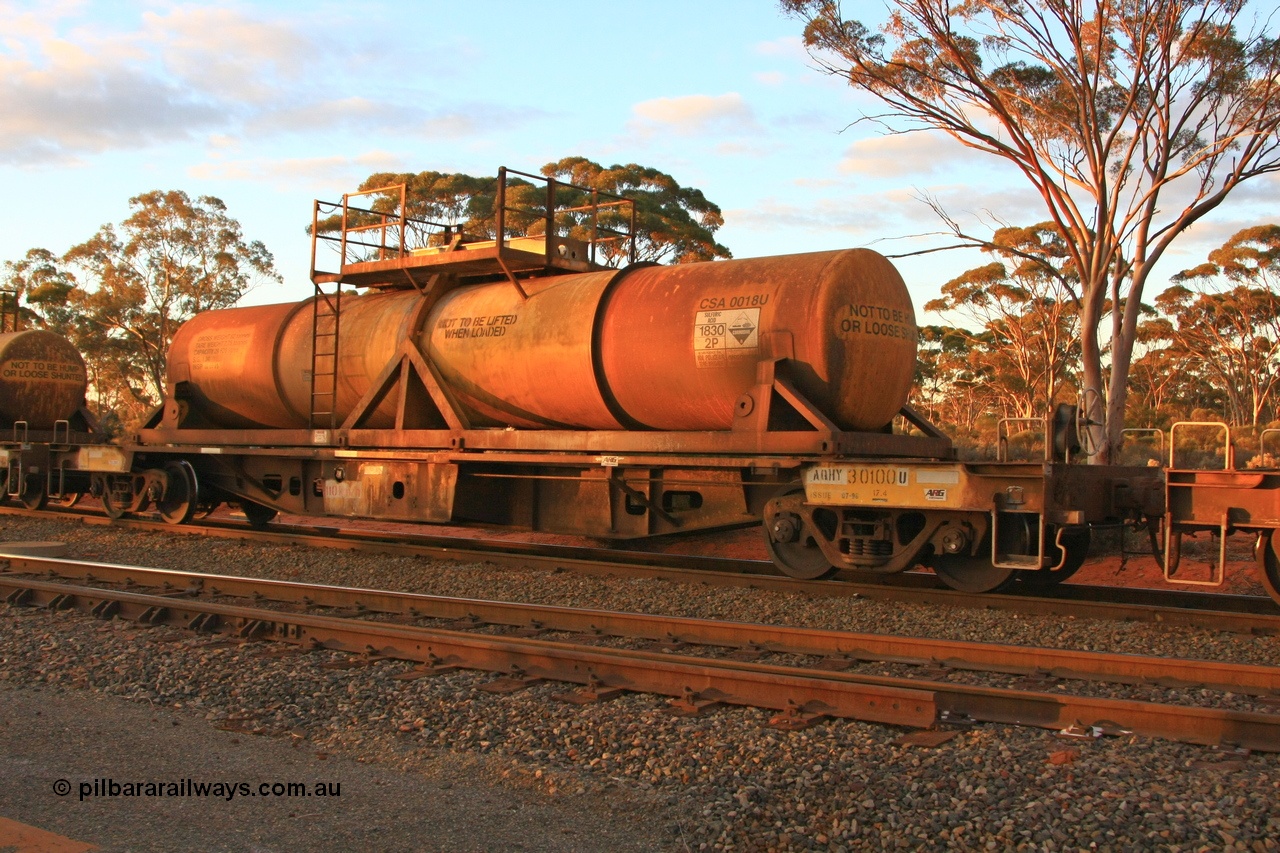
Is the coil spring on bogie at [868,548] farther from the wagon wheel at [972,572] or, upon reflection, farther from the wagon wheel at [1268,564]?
the wagon wheel at [1268,564]

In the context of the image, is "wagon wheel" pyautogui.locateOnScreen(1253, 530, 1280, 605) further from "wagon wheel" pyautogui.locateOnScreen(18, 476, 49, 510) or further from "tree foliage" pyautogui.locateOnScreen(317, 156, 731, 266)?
"tree foliage" pyautogui.locateOnScreen(317, 156, 731, 266)

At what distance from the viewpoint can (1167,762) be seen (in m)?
4.93

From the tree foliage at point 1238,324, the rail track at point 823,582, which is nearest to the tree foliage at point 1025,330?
the tree foliage at point 1238,324

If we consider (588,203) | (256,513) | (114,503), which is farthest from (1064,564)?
(588,203)

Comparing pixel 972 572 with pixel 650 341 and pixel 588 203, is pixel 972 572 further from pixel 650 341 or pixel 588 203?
pixel 588 203

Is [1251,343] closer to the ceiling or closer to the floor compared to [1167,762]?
closer to the ceiling

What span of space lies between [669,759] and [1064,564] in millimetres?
6087

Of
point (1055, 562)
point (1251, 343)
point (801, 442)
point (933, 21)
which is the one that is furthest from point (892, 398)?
point (1251, 343)

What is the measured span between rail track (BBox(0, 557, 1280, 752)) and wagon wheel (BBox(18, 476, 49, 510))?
30.0 ft

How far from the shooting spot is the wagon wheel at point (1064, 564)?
9602 millimetres

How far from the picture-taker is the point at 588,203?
125 ft

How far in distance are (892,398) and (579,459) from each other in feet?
10.2

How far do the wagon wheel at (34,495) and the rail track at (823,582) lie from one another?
3232 millimetres

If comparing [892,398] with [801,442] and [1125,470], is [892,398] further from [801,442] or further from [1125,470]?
[1125,470]
